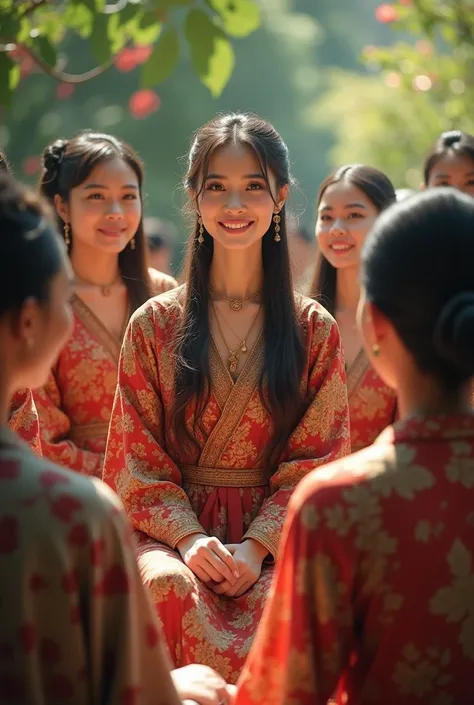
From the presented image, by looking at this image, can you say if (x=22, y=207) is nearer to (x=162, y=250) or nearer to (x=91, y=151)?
(x=91, y=151)

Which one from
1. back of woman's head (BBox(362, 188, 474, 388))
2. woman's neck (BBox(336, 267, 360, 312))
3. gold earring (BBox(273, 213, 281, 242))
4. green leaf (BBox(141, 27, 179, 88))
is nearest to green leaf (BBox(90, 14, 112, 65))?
green leaf (BBox(141, 27, 179, 88))

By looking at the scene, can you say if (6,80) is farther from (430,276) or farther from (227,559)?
(430,276)

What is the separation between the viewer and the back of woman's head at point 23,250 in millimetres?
2199

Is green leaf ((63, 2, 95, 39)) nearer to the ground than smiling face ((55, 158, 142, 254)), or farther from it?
farther from it

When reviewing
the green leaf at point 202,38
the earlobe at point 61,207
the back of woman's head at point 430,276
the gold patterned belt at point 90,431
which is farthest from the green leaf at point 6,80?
the back of woman's head at point 430,276

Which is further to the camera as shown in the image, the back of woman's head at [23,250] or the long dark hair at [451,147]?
the long dark hair at [451,147]

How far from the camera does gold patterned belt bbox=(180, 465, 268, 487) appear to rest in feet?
13.6

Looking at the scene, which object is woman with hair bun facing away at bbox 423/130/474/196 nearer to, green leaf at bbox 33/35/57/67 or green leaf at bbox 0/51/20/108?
green leaf at bbox 33/35/57/67

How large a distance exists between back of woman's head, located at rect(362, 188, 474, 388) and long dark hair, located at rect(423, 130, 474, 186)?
3.32 m

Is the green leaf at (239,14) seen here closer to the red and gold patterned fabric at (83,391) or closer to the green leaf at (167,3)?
the green leaf at (167,3)

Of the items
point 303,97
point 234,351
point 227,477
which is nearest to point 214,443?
point 227,477

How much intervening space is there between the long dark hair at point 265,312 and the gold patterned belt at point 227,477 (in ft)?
0.18

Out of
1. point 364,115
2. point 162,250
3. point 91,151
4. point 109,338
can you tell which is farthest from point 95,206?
point 364,115

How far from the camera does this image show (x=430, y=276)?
2.28 metres
